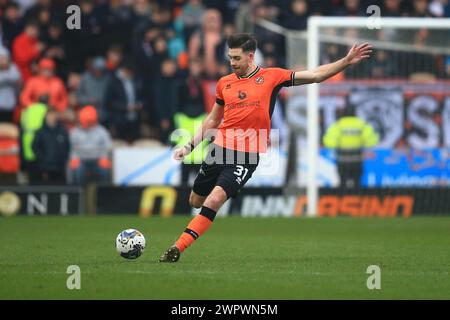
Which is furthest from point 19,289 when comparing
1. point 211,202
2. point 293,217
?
point 293,217

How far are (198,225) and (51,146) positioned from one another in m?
10.8

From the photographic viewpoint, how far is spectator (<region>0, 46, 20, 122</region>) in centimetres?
2139

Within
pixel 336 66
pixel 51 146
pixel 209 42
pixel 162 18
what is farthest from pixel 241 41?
pixel 162 18

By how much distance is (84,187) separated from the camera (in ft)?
66.0

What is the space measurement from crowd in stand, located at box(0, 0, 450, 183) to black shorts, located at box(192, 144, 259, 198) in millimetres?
9712

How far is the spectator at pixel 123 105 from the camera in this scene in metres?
21.5

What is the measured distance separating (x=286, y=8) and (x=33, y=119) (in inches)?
250

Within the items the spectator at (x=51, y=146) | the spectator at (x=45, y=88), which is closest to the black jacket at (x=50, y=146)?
the spectator at (x=51, y=146)

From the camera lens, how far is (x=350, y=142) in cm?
2070

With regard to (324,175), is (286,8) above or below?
above
